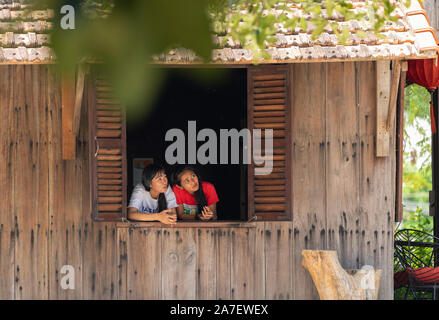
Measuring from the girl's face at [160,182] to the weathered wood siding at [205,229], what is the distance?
395 millimetres

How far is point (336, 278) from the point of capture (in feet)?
19.8

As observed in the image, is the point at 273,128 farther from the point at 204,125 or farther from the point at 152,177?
the point at 204,125

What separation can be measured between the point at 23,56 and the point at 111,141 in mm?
1127

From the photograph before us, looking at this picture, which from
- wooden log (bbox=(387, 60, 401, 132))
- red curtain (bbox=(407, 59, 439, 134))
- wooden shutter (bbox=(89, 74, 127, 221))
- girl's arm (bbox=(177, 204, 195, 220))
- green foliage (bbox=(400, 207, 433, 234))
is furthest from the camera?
green foliage (bbox=(400, 207, 433, 234))

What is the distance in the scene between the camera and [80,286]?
20.9 feet

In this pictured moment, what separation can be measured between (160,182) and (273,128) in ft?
3.85

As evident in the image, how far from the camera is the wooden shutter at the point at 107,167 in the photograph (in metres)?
6.04

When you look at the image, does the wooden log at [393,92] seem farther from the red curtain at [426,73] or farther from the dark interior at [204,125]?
the dark interior at [204,125]

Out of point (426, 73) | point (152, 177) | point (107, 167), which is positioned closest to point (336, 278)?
point (152, 177)

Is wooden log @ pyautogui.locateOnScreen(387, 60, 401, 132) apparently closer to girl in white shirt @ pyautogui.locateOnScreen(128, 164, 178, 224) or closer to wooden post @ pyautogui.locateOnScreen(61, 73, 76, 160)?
girl in white shirt @ pyautogui.locateOnScreen(128, 164, 178, 224)

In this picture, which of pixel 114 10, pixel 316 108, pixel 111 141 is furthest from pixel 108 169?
pixel 114 10

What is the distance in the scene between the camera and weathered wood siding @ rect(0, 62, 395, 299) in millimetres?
6285

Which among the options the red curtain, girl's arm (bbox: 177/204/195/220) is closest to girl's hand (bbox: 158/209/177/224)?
girl's arm (bbox: 177/204/195/220)
